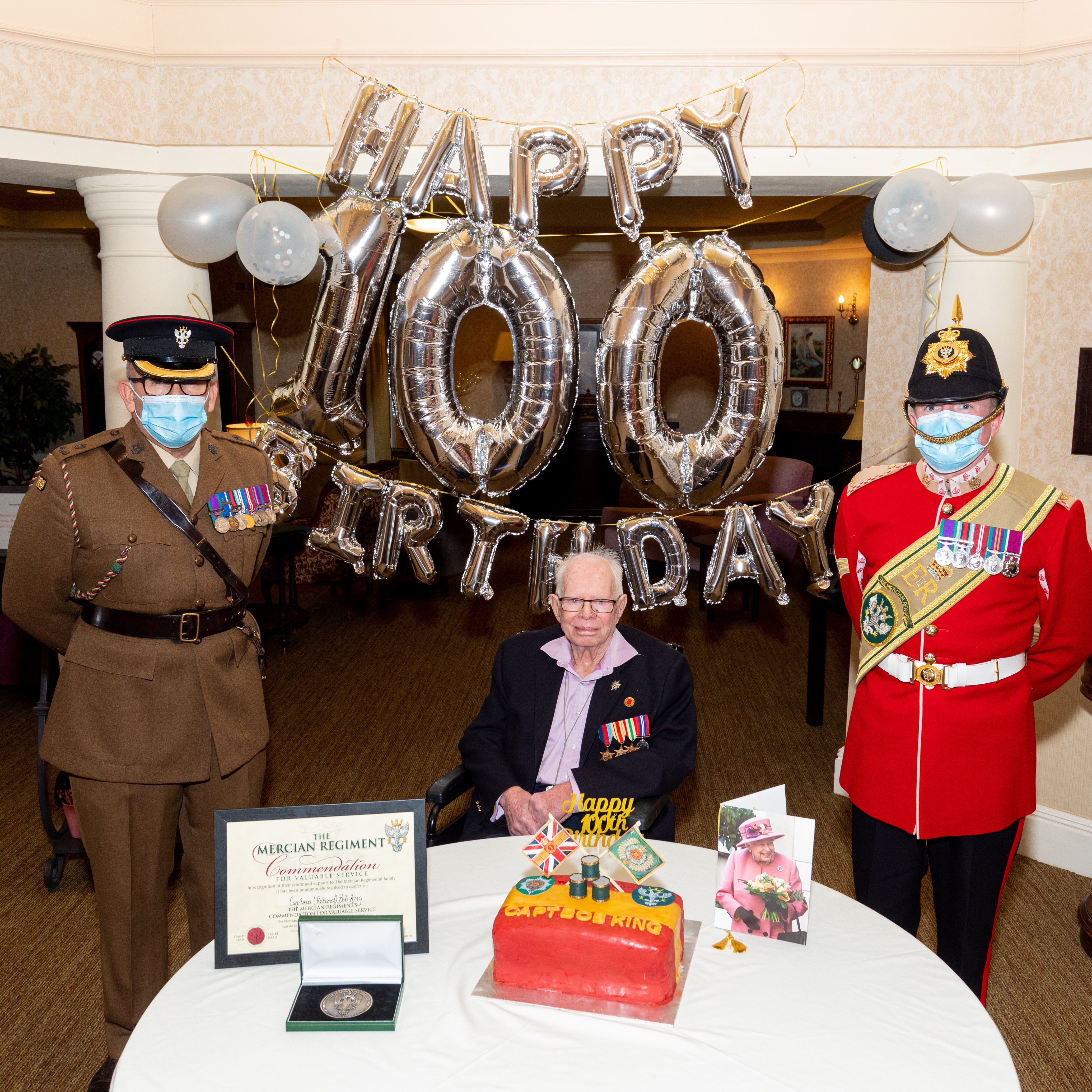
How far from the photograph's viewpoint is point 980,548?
2041 mm

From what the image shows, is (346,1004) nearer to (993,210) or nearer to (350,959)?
(350,959)

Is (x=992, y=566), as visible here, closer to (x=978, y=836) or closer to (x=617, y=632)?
(x=978, y=836)

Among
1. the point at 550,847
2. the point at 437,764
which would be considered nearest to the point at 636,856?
the point at 550,847

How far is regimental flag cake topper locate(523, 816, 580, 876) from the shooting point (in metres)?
1.56

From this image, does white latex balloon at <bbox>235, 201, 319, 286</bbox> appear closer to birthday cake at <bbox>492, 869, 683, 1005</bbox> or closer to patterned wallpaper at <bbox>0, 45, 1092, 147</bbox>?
patterned wallpaper at <bbox>0, 45, 1092, 147</bbox>

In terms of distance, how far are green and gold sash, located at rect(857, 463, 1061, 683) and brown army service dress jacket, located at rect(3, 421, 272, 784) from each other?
1408 mm

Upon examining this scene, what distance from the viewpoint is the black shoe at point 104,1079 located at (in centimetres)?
224

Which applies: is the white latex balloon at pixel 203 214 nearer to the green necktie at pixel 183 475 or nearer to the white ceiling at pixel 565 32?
the white ceiling at pixel 565 32

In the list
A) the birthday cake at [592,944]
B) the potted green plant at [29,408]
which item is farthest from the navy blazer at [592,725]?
the potted green plant at [29,408]

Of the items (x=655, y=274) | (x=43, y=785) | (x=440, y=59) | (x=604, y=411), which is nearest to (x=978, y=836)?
(x=604, y=411)

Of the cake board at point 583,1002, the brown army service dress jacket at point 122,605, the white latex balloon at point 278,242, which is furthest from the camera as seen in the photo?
the white latex balloon at point 278,242

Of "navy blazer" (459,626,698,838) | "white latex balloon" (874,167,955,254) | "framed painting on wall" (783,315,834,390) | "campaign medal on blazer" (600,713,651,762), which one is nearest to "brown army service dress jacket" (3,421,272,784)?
"navy blazer" (459,626,698,838)

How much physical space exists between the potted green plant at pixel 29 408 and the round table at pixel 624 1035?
7.11 m

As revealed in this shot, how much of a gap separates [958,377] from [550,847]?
47.8 inches
